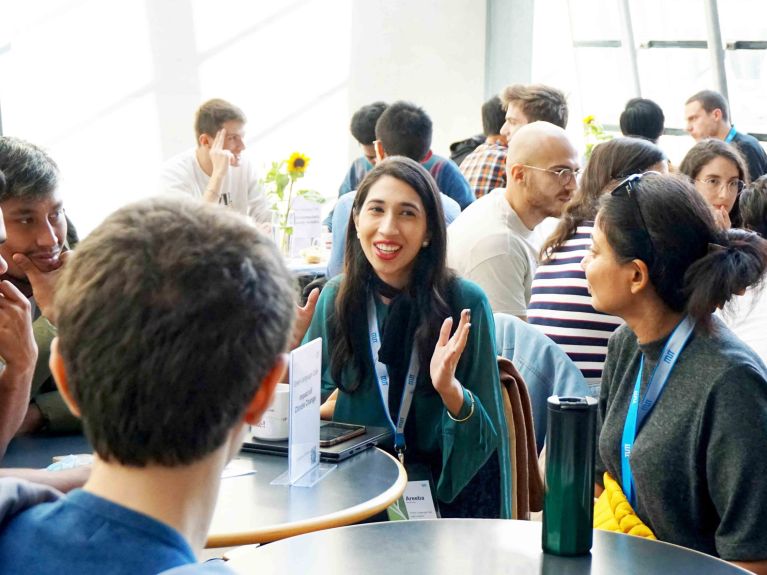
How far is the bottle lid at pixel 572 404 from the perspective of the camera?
4.69 ft

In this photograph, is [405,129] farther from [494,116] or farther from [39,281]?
[39,281]

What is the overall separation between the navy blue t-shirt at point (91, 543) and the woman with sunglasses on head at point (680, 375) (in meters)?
1.20

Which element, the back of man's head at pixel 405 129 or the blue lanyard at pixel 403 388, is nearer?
the blue lanyard at pixel 403 388

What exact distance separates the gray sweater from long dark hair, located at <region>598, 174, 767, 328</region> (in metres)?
0.08

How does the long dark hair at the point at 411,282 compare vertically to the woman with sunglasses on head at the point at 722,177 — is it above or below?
below

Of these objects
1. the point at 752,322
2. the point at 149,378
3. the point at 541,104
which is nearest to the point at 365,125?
the point at 541,104

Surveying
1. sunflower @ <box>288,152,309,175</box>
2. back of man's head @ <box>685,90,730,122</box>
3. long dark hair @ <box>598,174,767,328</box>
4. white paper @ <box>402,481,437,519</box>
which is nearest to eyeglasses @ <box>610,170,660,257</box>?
long dark hair @ <box>598,174,767,328</box>

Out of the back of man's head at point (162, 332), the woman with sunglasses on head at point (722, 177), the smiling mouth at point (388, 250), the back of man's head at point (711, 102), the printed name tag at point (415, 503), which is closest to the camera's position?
the back of man's head at point (162, 332)

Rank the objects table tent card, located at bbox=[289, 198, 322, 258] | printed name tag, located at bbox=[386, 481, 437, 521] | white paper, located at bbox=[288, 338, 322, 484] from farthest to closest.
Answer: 1. table tent card, located at bbox=[289, 198, 322, 258]
2. printed name tag, located at bbox=[386, 481, 437, 521]
3. white paper, located at bbox=[288, 338, 322, 484]

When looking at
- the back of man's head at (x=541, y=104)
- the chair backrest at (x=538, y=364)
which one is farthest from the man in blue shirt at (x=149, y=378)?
the back of man's head at (x=541, y=104)

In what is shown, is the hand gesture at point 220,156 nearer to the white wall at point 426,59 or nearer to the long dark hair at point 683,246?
the white wall at point 426,59

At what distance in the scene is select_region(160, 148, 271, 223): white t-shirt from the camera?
5.34m

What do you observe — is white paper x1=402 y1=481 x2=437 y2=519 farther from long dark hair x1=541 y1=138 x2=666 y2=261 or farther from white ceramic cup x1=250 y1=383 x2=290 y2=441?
long dark hair x1=541 y1=138 x2=666 y2=261

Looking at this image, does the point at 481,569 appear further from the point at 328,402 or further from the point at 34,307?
the point at 34,307
